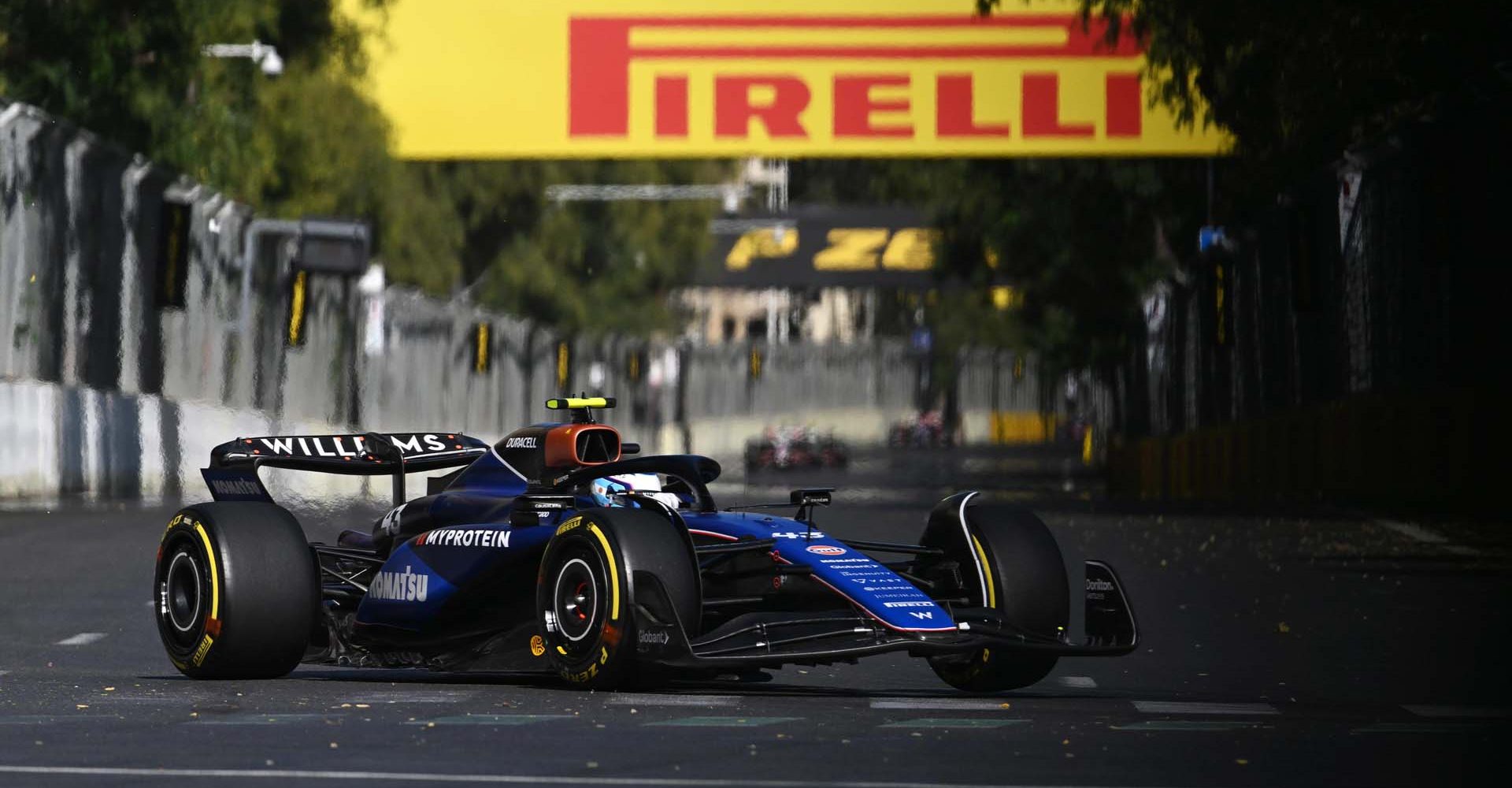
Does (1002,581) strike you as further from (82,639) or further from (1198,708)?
(82,639)

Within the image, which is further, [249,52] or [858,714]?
[249,52]

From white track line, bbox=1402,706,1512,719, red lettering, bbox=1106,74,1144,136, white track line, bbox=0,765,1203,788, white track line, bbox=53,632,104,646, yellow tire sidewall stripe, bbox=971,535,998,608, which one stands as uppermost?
red lettering, bbox=1106,74,1144,136

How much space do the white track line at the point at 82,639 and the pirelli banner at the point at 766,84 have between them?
68.9 ft

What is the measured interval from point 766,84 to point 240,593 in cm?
2462

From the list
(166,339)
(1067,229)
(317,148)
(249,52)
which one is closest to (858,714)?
(166,339)

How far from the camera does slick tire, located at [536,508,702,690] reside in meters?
10.3

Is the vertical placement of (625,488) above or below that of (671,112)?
below

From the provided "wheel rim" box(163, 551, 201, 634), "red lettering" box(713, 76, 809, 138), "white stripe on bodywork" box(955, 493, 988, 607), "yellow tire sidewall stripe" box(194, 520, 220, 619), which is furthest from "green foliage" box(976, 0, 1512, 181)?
"yellow tire sidewall stripe" box(194, 520, 220, 619)

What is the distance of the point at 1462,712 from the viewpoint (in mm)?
10578

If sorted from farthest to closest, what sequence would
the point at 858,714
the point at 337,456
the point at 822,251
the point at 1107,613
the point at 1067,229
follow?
the point at 822,251, the point at 1067,229, the point at 337,456, the point at 1107,613, the point at 858,714

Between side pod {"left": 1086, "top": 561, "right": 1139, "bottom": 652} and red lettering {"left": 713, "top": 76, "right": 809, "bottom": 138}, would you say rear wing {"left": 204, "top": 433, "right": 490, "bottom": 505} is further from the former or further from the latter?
red lettering {"left": 713, "top": 76, "right": 809, "bottom": 138}

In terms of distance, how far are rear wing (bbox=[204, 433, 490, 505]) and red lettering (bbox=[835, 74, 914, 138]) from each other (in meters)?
22.9

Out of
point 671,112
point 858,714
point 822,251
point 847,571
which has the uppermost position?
point 822,251

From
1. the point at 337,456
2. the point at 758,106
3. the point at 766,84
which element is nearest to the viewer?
the point at 337,456
